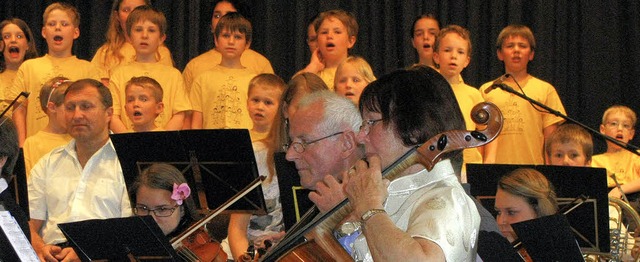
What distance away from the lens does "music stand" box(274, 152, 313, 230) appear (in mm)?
3961

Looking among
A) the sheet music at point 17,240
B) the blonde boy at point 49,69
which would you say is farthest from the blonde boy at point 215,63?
the sheet music at point 17,240

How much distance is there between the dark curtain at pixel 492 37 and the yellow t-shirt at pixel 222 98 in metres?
1.53

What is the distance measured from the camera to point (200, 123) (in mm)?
6293

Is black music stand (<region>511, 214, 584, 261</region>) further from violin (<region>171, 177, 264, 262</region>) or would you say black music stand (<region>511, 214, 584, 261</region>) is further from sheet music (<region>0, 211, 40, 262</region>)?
sheet music (<region>0, 211, 40, 262</region>)

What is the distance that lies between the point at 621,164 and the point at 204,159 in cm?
331

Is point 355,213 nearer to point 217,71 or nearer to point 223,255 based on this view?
point 223,255

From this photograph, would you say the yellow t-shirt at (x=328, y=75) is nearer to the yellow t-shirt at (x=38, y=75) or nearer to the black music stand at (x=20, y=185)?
the yellow t-shirt at (x=38, y=75)

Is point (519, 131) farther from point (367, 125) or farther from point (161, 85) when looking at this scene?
point (367, 125)

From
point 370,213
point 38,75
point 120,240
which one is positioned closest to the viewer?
point 370,213

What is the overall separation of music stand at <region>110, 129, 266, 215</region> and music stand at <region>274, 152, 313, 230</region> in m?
0.26

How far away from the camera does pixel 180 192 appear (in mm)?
4020

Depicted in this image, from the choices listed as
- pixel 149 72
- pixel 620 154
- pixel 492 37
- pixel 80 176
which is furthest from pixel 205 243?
pixel 492 37

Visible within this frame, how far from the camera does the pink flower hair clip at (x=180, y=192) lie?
4.00 meters

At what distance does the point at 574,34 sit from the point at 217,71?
285 centimetres
